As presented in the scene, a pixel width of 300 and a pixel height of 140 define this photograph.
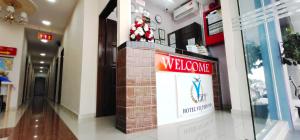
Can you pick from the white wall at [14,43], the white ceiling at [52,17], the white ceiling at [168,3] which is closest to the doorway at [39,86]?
the white ceiling at [52,17]

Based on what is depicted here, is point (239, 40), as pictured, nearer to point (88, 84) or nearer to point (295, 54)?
point (295, 54)

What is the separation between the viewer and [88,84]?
10.3 feet

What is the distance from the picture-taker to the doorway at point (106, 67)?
3230 mm

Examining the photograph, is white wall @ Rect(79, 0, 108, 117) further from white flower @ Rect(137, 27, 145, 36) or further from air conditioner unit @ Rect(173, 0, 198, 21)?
air conditioner unit @ Rect(173, 0, 198, 21)

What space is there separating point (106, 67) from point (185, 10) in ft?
10.6

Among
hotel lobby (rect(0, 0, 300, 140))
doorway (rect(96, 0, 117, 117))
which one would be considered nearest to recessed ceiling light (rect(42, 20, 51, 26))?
A: hotel lobby (rect(0, 0, 300, 140))

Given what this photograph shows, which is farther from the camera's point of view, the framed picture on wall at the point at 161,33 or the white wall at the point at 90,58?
the framed picture on wall at the point at 161,33

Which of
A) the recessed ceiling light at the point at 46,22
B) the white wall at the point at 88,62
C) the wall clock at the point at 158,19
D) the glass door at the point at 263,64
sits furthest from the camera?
the recessed ceiling light at the point at 46,22

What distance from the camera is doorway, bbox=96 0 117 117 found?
10.6 feet

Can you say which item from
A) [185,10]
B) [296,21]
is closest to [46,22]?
[185,10]

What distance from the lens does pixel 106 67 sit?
339 cm

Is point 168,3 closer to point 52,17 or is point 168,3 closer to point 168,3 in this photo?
point 168,3

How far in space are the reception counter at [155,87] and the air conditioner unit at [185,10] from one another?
2.38 m

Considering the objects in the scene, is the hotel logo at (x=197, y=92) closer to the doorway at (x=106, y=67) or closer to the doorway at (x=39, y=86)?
the doorway at (x=106, y=67)
